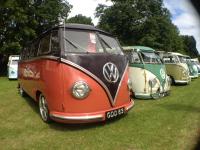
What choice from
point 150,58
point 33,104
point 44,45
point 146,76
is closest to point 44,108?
point 44,45

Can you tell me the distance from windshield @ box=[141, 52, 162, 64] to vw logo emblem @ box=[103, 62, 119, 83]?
4.69 metres

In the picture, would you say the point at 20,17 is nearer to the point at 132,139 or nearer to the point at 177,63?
the point at 177,63

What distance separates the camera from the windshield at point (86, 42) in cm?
666

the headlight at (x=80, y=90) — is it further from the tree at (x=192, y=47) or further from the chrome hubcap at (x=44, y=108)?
the tree at (x=192, y=47)

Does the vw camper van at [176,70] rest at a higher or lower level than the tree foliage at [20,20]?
lower

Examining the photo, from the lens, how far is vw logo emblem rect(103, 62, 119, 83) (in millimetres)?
6695

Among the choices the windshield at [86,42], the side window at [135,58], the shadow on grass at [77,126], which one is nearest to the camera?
the windshield at [86,42]

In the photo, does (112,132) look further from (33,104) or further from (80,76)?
(33,104)

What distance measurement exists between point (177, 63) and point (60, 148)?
12.8 meters

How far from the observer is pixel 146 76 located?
36.2 feet

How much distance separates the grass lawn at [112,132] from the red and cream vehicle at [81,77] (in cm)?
30

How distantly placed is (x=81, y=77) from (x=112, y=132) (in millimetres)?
1217

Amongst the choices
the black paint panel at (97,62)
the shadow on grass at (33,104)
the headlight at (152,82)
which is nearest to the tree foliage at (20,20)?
the shadow on grass at (33,104)

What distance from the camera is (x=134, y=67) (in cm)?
1134
